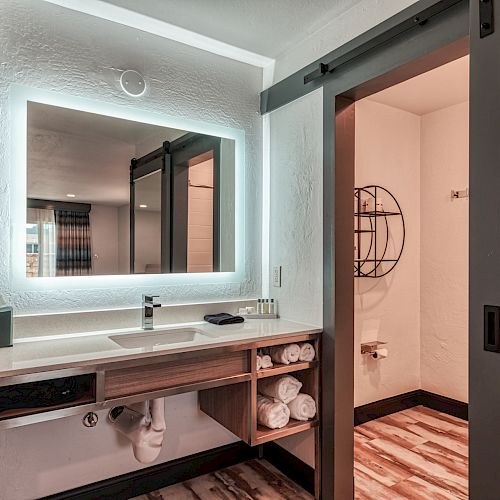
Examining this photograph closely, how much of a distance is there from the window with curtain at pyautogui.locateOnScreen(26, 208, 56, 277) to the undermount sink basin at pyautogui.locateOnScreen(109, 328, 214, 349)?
46 centimetres

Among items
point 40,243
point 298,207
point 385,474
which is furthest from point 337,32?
point 385,474

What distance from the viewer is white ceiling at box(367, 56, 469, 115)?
9.03 feet

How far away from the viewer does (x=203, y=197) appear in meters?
2.53

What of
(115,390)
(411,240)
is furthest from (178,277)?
(411,240)

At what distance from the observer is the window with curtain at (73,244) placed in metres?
2.07

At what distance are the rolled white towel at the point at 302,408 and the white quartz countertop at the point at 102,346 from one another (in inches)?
13.7

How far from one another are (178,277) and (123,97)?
1.01m

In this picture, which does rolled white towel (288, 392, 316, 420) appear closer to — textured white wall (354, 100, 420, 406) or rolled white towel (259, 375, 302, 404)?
rolled white towel (259, 375, 302, 404)

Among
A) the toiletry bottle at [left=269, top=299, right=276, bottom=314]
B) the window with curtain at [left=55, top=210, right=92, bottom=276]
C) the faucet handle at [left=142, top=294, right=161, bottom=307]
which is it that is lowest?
the toiletry bottle at [left=269, top=299, right=276, bottom=314]

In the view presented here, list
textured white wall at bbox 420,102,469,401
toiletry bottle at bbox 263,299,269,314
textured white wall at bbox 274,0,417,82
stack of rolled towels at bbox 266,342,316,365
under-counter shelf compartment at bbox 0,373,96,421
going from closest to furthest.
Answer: under-counter shelf compartment at bbox 0,373,96,421 < textured white wall at bbox 274,0,417,82 < stack of rolled towels at bbox 266,342,316,365 < toiletry bottle at bbox 263,299,269,314 < textured white wall at bbox 420,102,469,401

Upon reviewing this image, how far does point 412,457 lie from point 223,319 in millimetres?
1509

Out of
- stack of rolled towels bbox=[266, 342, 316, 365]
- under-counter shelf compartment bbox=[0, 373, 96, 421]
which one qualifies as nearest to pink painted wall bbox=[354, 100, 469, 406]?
stack of rolled towels bbox=[266, 342, 316, 365]

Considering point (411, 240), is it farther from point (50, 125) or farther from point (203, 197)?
point (50, 125)

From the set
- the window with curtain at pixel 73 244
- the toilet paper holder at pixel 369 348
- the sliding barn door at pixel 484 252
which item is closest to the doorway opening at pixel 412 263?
the toilet paper holder at pixel 369 348
